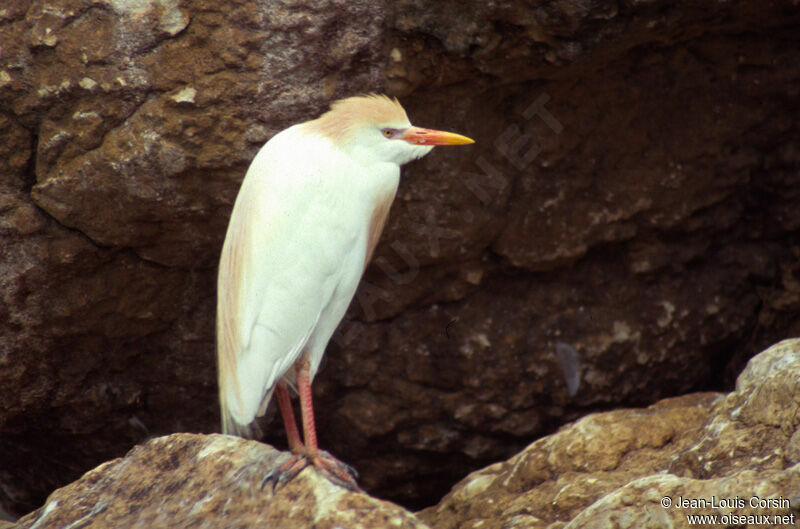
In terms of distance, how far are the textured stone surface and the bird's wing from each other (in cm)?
15

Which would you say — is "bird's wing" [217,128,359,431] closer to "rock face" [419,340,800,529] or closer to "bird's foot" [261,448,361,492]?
"bird's foot" [261,448,361,492]

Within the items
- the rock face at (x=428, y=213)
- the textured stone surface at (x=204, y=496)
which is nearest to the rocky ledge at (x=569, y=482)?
the textured stone surface at (x=204, y=496)

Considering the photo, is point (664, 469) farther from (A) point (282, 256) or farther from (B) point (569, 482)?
(A) point (282, 256)

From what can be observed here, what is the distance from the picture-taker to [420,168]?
2250 millimetres

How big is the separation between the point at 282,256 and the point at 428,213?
756 millimetres

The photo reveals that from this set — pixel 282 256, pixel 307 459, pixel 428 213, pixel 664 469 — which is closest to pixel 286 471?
pixel 307 459

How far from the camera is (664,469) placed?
5.68ft

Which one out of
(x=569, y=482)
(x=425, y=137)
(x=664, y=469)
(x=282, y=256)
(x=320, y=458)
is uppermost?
(x=425, y=137)

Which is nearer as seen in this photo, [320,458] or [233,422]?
[320,458]

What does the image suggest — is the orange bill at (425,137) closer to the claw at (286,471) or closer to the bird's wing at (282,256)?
the bird's wing at (282,256)

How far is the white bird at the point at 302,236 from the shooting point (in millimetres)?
1621

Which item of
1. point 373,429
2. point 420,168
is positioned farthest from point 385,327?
point 420,168

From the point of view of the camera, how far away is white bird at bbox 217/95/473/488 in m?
1.62

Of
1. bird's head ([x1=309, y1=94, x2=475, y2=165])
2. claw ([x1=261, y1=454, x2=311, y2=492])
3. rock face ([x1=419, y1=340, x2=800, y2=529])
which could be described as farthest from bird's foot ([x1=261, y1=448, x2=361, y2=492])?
bird's head ([x1=309, y1=94, x2=475, y2=165])
